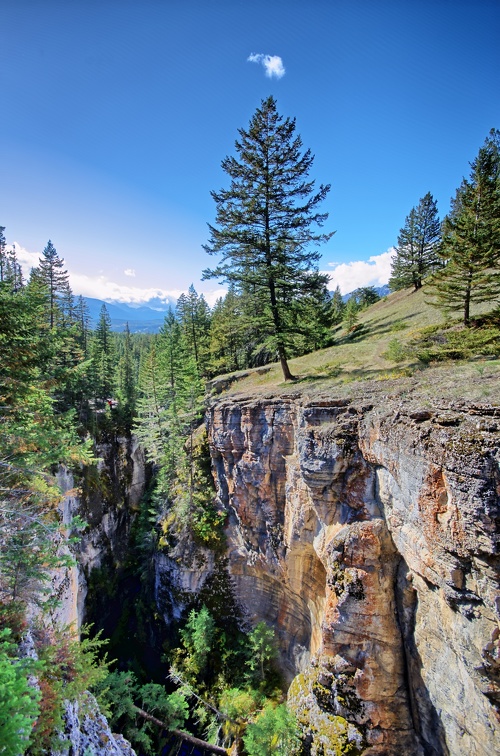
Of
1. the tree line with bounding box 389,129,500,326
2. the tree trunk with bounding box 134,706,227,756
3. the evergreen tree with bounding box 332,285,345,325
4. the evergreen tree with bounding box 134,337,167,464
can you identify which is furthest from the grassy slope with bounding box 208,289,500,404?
the tree trunk with bounding box 134,706,227,756

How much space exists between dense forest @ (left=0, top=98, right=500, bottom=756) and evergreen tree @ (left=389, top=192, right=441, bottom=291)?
0.20m

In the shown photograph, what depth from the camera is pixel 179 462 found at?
23.2 metres

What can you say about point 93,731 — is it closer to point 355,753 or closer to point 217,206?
point 355,753

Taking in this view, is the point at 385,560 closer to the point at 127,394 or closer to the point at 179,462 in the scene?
the point at 179,462

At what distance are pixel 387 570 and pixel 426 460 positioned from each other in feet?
16.3

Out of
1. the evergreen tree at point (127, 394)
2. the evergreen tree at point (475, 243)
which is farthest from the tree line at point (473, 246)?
the evergreen tree at point (127, 394)

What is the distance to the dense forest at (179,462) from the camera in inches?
353

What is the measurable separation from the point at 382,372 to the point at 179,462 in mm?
15427

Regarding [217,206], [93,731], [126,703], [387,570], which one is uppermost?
[217,206]

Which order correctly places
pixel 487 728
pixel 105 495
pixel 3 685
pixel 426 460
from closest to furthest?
pixel 3 685, pixel 487 728, pixel 426 460, pixel 105 495

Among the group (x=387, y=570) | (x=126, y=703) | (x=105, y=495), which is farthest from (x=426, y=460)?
(x=105, y=495)

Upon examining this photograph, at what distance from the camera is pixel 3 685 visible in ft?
14.7

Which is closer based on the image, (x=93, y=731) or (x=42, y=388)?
(x=93, y=731)

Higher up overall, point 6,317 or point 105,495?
point 6,317
